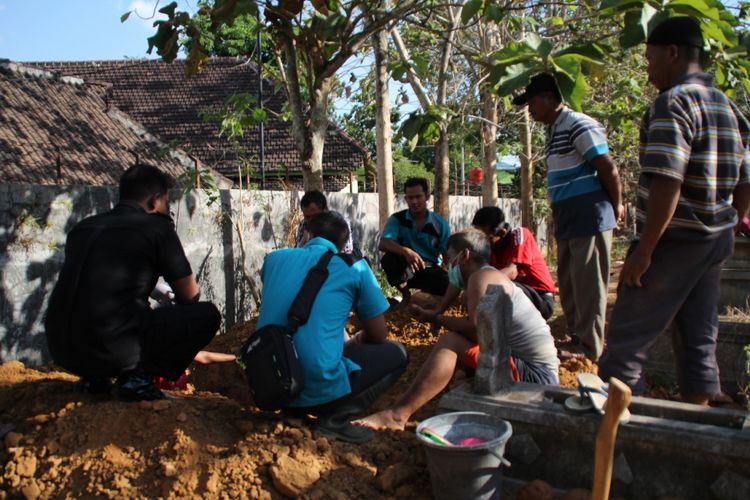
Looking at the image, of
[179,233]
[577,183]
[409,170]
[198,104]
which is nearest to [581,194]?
[577,183]

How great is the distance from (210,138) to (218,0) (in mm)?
16510

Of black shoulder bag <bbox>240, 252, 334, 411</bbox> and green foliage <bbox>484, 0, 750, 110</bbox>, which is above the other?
green foliage <bbox>484, 0, 750, 110</bbox>

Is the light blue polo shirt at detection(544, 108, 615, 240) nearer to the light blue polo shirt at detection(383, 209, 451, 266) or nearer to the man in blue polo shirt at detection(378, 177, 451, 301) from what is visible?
the man in blue polo shirt at detection(378, 177, 451, 301)

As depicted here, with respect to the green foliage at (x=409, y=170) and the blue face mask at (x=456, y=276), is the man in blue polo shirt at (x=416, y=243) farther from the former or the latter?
the green foliage at (x=409, y=170)

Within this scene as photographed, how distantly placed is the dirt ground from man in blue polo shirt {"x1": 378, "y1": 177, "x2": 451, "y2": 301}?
9.48 feet

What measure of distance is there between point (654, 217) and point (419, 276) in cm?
353

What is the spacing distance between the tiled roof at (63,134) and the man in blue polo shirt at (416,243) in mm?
10352

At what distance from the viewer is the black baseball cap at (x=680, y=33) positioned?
2920 millimetres

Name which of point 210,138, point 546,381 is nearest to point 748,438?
point 546,381

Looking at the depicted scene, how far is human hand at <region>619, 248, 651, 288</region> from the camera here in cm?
295

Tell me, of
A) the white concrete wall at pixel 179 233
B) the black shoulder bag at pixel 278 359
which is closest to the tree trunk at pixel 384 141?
the white concrete wall at pixel 179 233

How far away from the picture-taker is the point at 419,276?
6.30m

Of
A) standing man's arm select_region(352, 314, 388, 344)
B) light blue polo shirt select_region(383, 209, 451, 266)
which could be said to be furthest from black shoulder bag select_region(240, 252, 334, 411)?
light blue polo shirt select_region(383, 209, 451, 266)

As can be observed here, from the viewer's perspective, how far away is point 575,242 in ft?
13.7
